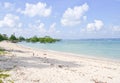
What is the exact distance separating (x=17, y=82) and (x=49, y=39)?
385ft

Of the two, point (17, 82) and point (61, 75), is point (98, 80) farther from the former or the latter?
point (17, 82)

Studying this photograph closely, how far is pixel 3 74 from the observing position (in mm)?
A: 10031

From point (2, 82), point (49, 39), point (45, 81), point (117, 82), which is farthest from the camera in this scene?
point (49, 39)

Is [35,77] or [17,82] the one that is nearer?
[17,82]

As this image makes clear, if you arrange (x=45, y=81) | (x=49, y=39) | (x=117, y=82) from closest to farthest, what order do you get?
1. (x=45, y=81)
2. (x=117, y=82)
3. (x=49, y=39)

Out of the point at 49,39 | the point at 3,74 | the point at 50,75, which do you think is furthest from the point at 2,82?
the point at 49,39

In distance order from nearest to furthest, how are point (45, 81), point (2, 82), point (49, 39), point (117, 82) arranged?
point (2, 82) → point (45, 81) → point (117, 82) → point (49, 39)

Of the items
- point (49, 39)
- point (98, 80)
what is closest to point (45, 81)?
point (98, 80)

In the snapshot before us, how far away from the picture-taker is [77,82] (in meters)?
9.84

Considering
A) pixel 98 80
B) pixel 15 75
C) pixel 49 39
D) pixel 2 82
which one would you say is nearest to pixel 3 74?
pixel 15 75

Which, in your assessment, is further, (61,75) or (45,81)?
(61,75)

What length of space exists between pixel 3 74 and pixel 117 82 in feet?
18.3

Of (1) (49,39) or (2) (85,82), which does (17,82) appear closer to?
(2) (85,82)

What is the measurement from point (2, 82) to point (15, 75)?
1.36 m
